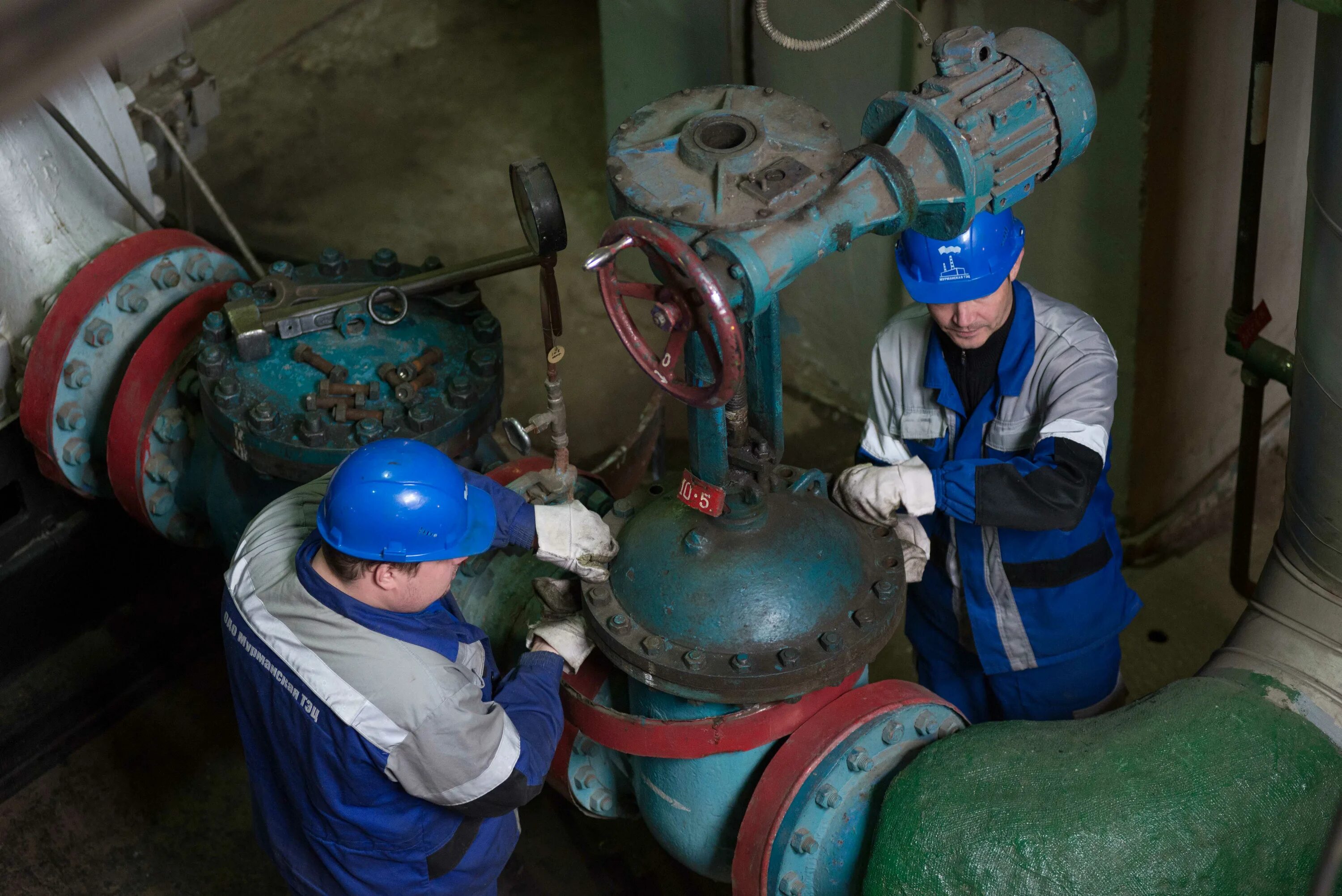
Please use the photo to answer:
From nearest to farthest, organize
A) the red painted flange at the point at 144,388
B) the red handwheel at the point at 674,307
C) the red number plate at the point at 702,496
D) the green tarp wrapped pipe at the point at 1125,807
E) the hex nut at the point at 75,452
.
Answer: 1. the red handwheel at the point at 674,307
2. the green tarp wrapped pipe at the point at 1125,807
3. the red number plate at the point at 702,496
4. the red painted flange at the point at 144,388
5. the hex nut at the point at 75,452

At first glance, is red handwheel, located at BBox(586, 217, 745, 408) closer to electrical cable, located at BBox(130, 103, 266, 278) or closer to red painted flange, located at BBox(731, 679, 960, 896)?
red painted flange, located at BBox(731, 679, 960, 896)

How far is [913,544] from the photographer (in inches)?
82.8

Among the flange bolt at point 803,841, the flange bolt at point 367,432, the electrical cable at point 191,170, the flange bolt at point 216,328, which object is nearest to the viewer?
the flange bolt at point 803,841

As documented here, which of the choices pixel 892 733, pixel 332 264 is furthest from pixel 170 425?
pixel 892 733

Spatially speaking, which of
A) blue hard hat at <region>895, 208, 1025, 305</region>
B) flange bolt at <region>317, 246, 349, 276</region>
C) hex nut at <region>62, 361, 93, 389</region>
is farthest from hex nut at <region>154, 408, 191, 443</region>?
blue hard hat at <region>895, 208, 1025, 305</region>

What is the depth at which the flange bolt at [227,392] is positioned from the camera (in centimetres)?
235

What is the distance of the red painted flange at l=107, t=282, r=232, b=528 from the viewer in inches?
98.6

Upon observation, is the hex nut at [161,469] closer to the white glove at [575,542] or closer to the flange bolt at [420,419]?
the flange bolt at [420,419]

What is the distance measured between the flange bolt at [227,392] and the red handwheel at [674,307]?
1.07 m

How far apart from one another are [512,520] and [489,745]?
0.31 metres

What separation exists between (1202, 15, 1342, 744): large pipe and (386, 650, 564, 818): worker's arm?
957 millimetres

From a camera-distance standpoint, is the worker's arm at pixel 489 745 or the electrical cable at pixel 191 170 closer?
the worker's arm at pixel 489 745

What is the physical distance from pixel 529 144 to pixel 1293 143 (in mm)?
2817

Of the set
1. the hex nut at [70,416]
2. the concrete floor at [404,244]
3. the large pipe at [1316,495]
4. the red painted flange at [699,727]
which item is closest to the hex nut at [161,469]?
the hex nut at [70,416]
